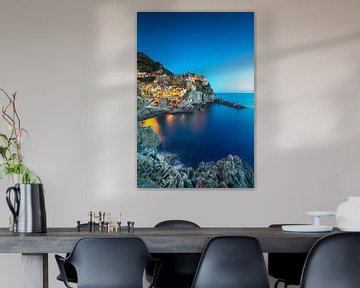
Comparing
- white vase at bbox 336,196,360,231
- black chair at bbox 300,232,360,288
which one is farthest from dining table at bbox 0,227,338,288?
white vase at bbox 336,196,360,231

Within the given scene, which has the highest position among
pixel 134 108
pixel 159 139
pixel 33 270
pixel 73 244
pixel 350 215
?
pixel 134 108

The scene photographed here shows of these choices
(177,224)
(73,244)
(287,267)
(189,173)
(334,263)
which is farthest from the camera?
(189,173)

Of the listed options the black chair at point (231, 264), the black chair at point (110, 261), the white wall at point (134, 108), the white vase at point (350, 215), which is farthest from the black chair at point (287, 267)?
the black chair at point (110, 261)

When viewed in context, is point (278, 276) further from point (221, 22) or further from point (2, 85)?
point (2, 85)

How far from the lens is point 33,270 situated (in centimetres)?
344

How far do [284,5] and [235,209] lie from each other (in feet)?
5.68

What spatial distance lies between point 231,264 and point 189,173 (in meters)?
2.26

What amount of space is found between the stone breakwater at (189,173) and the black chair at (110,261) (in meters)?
2.25

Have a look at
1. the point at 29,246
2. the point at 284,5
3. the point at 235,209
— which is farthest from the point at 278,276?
the point at 284,5

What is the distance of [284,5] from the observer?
18.7 feet

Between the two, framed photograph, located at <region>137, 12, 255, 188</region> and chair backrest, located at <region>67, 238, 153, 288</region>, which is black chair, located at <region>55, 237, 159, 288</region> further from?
framed photograph, located at <region>137, 12, 255, 188</region>

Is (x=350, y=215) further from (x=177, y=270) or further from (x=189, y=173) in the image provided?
(x=189, y=173)

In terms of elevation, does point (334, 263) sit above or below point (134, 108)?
below

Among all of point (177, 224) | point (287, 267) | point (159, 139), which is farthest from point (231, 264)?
point (159, 139)
